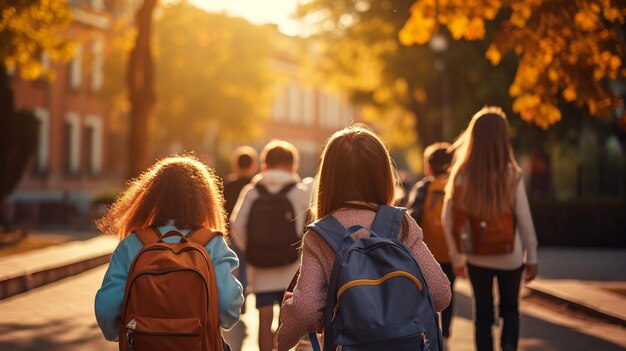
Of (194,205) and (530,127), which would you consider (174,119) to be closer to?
(530,127)

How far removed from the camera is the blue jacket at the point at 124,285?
167 inches

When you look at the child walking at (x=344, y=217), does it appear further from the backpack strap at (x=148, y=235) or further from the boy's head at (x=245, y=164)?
the boy's head at (x=245, y=164)

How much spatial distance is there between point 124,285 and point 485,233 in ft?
10.2

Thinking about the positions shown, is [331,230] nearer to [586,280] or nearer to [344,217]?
[344,217]

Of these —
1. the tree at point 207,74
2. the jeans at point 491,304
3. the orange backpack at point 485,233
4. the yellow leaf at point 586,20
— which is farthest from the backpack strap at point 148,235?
the tree at point 207,74

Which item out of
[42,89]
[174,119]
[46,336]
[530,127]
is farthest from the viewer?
[174,119]

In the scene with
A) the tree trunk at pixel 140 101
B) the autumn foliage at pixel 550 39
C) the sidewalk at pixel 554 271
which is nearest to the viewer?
the autumn foliage at pixel 550 39

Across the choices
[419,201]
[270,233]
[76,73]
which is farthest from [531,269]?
[76,73]

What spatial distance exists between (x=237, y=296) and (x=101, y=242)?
18.3 metres

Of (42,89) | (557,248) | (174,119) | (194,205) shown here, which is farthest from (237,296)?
(174,119)

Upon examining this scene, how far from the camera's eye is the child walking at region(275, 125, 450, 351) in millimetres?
3928

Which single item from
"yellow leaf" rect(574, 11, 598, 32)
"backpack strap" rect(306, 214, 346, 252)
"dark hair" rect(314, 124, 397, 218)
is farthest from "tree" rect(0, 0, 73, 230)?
"backpack strap" rect(306, 214, 346, 252)

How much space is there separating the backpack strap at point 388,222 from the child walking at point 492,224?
9.47 feet

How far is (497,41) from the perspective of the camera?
1141cm
